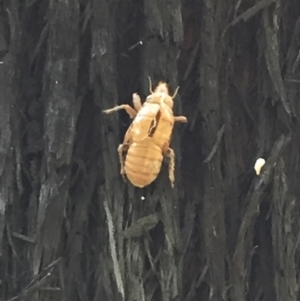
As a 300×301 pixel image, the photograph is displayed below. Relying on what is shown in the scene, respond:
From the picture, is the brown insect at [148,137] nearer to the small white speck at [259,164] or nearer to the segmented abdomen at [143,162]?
→ the segmented abdomen at [143,162]

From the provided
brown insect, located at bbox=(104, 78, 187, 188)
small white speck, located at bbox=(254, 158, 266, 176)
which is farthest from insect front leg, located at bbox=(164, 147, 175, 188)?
small white speck, located at bbox=(254, 158, 266, 176)

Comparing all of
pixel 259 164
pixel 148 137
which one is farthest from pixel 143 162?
pixel 259 164

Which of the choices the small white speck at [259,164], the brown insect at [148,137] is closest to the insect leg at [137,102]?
the brown insect at [148,137]

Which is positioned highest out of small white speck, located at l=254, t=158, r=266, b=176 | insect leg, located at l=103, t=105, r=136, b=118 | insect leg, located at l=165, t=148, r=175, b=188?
insect leg, located at l=103, t=105, r=136, b=118

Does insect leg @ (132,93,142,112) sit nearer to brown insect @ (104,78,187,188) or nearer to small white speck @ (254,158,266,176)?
brown insect @ (104,78,187,188)

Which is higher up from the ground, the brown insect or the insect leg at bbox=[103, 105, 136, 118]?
the insect leg at bbox=[103, 105, 136, 118]

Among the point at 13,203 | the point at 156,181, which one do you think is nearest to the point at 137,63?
the point at 156,181

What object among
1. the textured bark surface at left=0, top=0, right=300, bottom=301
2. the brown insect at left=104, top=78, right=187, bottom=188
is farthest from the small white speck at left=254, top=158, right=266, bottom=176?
the brown insect at left=104, top=78, right=187, bottom=188
